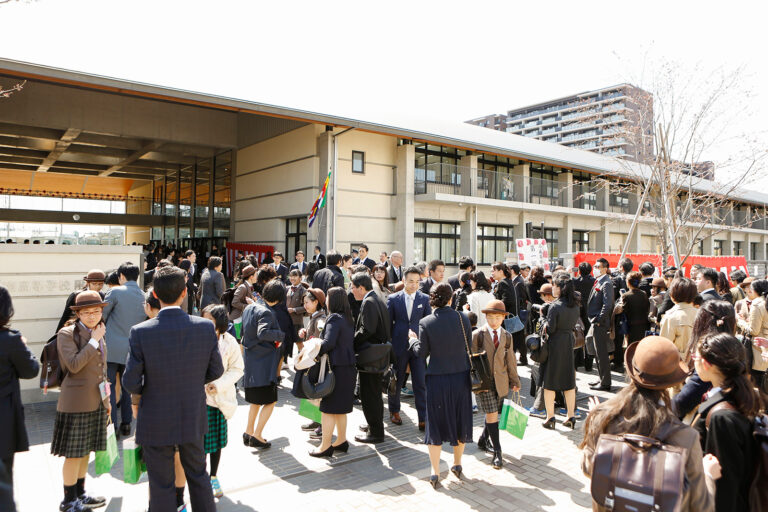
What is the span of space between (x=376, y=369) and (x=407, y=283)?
1.27 metres

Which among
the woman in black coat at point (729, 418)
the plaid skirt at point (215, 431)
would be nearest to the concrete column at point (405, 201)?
the plaid skirt at point (215, 431)

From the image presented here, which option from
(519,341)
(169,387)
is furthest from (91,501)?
(519,341)

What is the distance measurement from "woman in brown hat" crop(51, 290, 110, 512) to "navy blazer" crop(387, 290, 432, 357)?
10.8ft

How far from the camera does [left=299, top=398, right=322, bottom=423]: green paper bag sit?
17.3 ft

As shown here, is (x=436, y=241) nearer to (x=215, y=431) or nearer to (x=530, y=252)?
(x=530, y=252)

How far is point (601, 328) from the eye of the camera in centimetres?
795

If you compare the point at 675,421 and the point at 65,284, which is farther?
the point at 65,284

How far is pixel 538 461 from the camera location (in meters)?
5.14

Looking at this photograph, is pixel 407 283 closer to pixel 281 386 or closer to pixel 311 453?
pixel 311 453

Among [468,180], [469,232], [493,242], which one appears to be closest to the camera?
[468,180]

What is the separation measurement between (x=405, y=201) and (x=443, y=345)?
49.8 ft

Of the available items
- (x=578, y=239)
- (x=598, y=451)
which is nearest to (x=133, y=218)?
(x=578, y=239)

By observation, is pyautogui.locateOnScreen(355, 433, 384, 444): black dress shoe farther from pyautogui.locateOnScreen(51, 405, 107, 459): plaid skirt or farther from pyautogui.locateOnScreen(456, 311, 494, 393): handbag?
pyautogui.locateOnScreen(51, 405, 107, 459): plaid skirt

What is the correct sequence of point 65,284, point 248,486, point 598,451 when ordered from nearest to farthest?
point 598,451
point 248,486
point 65,284
